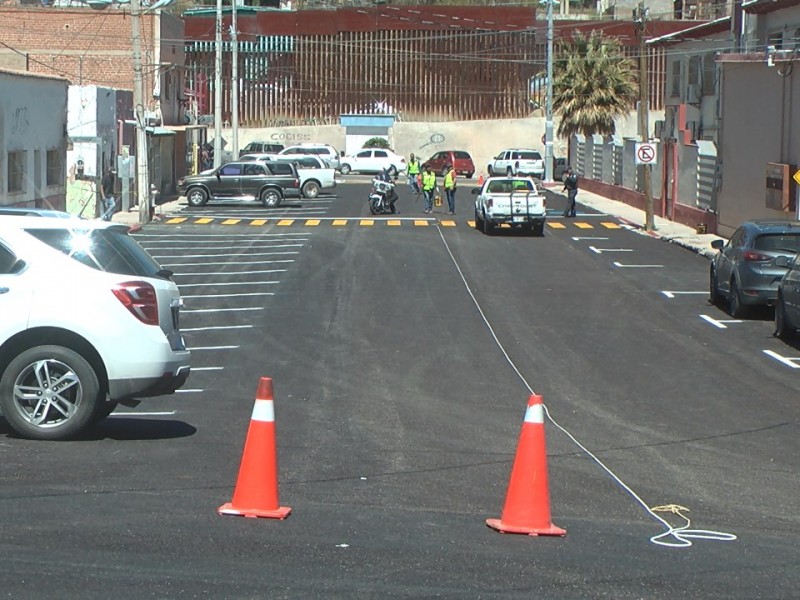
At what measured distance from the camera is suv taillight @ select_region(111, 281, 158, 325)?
10305mm

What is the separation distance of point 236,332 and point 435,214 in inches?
1087

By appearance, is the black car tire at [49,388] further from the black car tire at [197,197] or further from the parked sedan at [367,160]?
the parked sedan at [367,160]

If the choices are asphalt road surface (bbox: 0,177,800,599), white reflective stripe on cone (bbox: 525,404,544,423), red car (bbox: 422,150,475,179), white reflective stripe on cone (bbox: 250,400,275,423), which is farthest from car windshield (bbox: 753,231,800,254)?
red car (bbox: 422,150,475,179)

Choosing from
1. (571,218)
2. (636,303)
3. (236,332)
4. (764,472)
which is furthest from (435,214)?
(764,472)

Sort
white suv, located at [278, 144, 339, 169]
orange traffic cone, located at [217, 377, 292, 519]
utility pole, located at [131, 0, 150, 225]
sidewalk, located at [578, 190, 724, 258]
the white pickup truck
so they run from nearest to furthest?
orange traffic cone, located at [217, 377, 292, 519], sidewalk, located at [578, 190, 724, 258], the white pickup truck, utility pole, located at [131, 0, 150, 225], white suv, located at [278, 144, 339, 169]

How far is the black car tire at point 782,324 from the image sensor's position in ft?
64.4

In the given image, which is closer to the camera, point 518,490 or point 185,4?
point 518,490

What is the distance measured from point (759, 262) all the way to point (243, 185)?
1210 inches

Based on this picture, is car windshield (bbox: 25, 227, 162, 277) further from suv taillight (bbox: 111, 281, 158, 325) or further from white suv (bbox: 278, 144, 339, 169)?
white suv (bbox: 278, 144, 339, 169)

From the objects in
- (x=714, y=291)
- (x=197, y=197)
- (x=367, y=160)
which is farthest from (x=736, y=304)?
(x=367, y=160)

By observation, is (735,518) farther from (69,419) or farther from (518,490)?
(69,419)

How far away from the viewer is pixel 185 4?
9162 cm

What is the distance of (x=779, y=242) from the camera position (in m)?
22.2

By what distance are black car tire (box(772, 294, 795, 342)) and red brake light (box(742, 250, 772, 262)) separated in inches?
81.0
